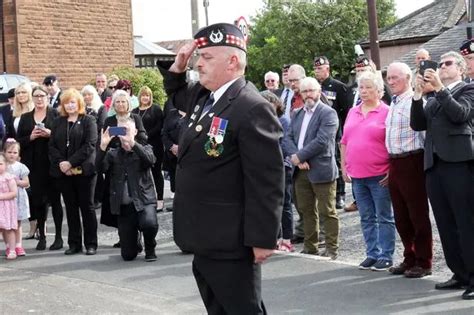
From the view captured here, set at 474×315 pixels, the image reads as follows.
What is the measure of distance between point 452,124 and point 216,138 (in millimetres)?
3043

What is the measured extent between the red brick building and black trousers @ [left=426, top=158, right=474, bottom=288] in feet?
64.1

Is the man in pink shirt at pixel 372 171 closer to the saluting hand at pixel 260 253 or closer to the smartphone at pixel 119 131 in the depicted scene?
the smartphone at pixel 119 131

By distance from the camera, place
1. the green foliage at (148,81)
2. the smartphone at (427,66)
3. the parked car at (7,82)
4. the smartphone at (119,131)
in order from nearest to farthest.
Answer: the smartphone at (427,66) < the smartphone at (119,131) < the parked car at (7,82) < the green foliage at (148,81)

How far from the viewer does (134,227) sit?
898 centimetres

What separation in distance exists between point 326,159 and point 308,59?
159 feet

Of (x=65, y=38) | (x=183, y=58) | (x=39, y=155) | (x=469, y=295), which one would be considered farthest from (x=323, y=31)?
(x=183, y=58)

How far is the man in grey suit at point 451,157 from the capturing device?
6.59 m

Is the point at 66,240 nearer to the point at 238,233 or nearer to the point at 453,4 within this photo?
the point at 238,233

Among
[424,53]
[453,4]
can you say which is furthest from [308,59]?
[424,53]

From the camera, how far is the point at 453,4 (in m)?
46.4

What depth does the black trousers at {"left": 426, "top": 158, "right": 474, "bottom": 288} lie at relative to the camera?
22.1 ft

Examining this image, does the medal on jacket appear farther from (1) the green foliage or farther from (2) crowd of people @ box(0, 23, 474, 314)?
(1) the green foliage

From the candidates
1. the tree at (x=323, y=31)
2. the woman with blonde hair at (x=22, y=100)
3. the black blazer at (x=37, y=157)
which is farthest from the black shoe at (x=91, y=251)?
the tree at (x=323, y=31)

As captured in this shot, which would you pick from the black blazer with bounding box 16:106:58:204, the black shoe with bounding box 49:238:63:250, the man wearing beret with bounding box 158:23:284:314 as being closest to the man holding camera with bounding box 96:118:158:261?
the black shoe with bounding box 49:238:63:250
